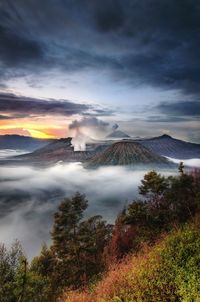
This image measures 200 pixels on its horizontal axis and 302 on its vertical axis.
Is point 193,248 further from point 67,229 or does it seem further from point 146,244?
point 67,229

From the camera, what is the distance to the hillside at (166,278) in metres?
16.8

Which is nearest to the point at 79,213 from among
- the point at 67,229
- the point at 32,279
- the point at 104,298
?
the point at 67,229

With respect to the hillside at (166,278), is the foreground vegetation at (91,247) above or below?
below

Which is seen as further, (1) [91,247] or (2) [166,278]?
(1) [91,247]

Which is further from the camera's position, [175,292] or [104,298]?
[104,298]

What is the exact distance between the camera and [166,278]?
17656 mm

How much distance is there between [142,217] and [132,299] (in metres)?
24.2

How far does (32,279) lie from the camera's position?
35.4 m

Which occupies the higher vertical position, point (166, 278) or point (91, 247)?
point (166, 278)

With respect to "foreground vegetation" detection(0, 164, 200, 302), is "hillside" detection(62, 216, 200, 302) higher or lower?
higher

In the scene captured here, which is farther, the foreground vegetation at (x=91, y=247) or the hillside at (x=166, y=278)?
the foreground vegetation at (x=91, y=247)

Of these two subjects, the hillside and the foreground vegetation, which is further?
the foreground vegetation

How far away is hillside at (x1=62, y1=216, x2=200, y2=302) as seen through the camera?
16750 millimetres

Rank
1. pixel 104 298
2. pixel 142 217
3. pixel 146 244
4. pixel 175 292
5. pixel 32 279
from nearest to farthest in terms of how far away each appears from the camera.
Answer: pixel 175 292, pixel 104 298, pixel 146 244, pixel 32 279, pixel 142 217
